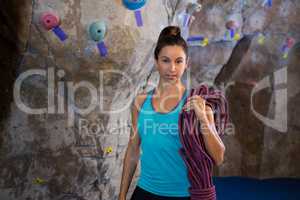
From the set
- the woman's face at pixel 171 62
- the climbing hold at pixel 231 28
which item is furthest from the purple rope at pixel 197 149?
the climbing hold at pixel 231 28

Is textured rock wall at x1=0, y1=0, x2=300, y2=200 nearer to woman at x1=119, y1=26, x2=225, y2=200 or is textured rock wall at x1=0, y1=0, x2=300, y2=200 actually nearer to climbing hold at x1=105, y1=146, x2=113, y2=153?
climbing hold at x1=105, y1=146, x2=113, y2=153

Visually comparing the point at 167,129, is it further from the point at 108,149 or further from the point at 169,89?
the point at 108,149

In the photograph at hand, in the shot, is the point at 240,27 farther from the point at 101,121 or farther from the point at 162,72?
the point at 162,72

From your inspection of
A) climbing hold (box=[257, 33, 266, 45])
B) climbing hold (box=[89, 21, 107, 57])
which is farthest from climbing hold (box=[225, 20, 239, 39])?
climbing hold (box=[89, 21, 107, 57])

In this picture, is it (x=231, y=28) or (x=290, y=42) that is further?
(x=290, y=42)

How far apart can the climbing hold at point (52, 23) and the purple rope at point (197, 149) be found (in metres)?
1.42

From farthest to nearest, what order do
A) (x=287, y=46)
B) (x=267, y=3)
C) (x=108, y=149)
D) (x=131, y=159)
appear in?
1. (x=287, y=46)
2. (x=267, y=3)
3. (x=108, y=149)
4. (x=131, y=159)

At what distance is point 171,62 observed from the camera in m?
1.26

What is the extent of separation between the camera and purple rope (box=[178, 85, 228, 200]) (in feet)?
3.80

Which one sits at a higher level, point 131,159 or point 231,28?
point 231,28

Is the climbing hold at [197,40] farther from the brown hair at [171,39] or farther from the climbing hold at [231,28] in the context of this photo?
the brown hair at [171,39]

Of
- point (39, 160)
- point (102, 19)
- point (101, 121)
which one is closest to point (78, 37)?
point (102, 19)

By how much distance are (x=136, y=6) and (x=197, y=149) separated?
4.90 feet

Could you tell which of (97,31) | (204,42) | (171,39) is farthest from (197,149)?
(204,42)
